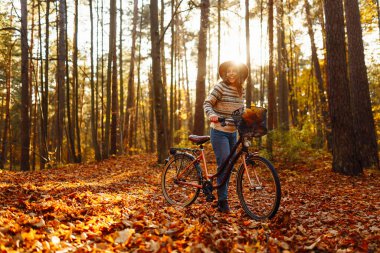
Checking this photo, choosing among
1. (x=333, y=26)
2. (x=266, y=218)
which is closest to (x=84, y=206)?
(x=266, y=218)

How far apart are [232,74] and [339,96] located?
18.5ft

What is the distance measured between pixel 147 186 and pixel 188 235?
17.1ft

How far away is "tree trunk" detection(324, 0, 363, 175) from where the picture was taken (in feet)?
31.8

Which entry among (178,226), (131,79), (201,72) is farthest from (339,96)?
(131,79)

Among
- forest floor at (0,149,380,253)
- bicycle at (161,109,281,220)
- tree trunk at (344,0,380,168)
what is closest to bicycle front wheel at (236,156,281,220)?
bicycle at (161,109,281,220)

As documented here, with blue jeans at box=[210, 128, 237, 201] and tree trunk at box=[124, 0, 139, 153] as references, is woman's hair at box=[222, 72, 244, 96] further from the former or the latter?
tree trunk at box=[124, 0, 139, 153]

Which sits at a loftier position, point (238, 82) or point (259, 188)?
point (238, 82)

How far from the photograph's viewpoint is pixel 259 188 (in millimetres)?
4910

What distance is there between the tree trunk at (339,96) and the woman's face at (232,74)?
556 cm

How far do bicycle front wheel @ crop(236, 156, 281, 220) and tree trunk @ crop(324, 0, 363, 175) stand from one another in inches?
225

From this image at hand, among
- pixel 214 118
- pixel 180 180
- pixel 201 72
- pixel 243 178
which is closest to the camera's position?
pixel 214 118

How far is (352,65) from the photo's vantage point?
11547 mm

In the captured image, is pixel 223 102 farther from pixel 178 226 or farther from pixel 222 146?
pixel 178 226

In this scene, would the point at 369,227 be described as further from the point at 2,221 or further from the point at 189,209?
the point at 2,221
